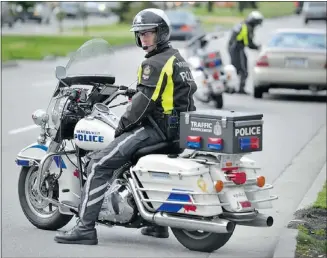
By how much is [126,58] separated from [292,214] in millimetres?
24613

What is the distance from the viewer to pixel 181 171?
7.83 metres

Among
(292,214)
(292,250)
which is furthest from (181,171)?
(292,214)

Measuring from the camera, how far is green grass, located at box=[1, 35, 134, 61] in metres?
34.2

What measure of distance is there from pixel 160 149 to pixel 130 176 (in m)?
0.31

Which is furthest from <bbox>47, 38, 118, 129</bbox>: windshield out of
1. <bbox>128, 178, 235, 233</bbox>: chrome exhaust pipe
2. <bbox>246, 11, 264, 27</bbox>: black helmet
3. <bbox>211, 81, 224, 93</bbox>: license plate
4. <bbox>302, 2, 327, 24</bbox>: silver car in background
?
<bbox>302, 2, 327, 24</bbox>: silver car in background

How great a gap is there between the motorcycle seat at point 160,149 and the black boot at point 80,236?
0.65 meters

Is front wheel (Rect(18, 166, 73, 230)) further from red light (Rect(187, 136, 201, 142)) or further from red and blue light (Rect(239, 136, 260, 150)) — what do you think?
red and blue light (Rect(239, 136, 260, 150))

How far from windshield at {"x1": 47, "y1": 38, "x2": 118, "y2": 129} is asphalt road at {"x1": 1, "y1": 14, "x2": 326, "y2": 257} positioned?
13 cm

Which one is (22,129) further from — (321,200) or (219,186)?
(219,186)

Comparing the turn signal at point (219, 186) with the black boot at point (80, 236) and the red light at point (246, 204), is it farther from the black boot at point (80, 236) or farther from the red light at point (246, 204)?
the black boot at point (80, 236)

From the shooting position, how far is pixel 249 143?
25.8ft

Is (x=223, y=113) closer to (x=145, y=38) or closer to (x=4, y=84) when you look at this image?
(x=145, y=38)

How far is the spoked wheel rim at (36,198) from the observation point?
8945 mm

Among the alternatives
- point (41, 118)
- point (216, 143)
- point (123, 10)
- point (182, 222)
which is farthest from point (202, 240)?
point (123, 10)
